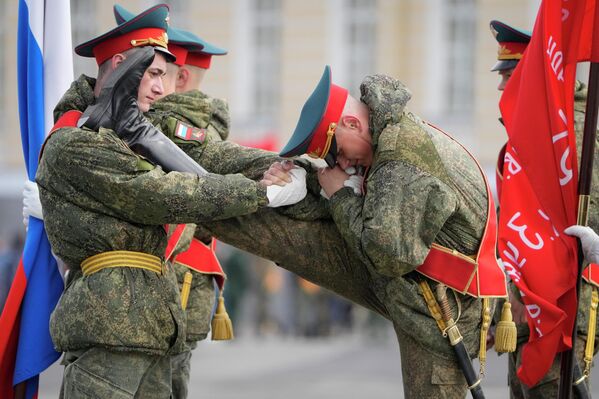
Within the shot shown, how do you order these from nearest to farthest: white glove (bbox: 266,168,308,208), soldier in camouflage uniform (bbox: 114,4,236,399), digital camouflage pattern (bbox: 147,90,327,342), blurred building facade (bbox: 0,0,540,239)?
white glove (bbox: 266,168,308,208) < digital camouflage pattern (bbox: 147,90,327,342) < soldier in camouflage uniform (bbox: 114,4,236,399) < blurred building facade (bbox: 0,0,540,239)

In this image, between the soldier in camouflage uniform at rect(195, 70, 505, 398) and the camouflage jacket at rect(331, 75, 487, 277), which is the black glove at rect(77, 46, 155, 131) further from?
the camouflage jacket at rect(331, 75, 487, 277)

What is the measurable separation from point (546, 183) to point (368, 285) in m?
1.07

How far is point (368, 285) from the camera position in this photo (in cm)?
643

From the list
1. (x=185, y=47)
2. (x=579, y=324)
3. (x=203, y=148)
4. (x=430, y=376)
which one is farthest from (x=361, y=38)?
(x=430, y=376)

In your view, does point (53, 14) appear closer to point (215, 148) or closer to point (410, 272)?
point (215, 148)

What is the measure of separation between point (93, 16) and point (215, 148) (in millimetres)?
19198

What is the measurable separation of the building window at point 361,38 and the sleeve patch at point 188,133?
57.8 feet

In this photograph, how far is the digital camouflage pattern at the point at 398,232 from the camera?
5.87 metres

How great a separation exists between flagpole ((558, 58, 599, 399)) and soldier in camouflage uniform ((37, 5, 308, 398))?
1603mm

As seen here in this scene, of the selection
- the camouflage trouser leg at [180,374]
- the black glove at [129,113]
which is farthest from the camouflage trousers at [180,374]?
the black glove at [129,113]

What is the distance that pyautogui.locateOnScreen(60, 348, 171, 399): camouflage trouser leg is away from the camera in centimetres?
582

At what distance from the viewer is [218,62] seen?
969 inches

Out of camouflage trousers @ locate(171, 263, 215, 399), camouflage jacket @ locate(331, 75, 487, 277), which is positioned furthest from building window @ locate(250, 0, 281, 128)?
camouflage jacket @ locate(331, 75, 487, 277)

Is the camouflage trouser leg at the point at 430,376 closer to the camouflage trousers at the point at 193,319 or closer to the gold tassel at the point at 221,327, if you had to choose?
the camouflage trousers at the point at 193,319
